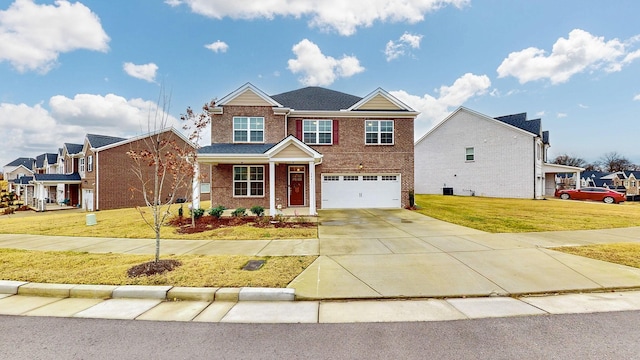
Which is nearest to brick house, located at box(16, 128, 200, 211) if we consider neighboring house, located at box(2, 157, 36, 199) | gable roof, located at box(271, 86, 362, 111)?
gable roof, located at box(271, 86, 362, 111)

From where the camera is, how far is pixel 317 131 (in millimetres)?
17281

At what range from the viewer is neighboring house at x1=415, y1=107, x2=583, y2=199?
2473cm

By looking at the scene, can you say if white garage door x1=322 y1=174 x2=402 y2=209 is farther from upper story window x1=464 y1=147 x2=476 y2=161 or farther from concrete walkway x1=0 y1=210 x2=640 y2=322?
upper story window x1=464 y1=147 x2=476 y2=161

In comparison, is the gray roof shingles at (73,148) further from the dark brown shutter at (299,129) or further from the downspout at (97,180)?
the dark brown shutter at (299,129)

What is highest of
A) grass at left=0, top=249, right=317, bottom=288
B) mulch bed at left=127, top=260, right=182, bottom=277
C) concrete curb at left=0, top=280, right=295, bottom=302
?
mulch bed at left=127, top=260, right=182, bottom=277

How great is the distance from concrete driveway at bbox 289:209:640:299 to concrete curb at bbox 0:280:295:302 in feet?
1.94

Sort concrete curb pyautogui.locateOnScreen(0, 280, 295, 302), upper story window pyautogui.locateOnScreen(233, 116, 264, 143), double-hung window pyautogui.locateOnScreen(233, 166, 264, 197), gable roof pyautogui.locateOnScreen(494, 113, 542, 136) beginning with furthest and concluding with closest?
gable roof pyautogui.locateOnScreen(494, 113, 542, 136), upper story window pyautogui.locateOnScreen(233, 116, 264, 143), double-hung window pyautogui.locateOnScreen(233, 166, 264, 197), concrete curb pyautogui.locateOnScreen(0, 280, 295, 302)

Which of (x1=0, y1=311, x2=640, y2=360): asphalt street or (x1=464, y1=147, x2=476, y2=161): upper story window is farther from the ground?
(x1=464, y1=147, x2=476, y2=161): upper story window

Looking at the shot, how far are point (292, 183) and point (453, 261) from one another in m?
11.8

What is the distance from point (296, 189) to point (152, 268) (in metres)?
11.5

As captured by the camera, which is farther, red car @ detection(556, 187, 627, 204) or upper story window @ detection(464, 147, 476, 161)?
upper story window @ detection(464, 147, 476, 161)

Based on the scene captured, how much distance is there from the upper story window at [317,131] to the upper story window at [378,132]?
2358mm

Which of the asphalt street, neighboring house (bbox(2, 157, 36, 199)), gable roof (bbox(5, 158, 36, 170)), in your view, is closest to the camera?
the asphalt street

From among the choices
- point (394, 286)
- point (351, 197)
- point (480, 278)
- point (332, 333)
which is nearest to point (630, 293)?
point (480, 278)
